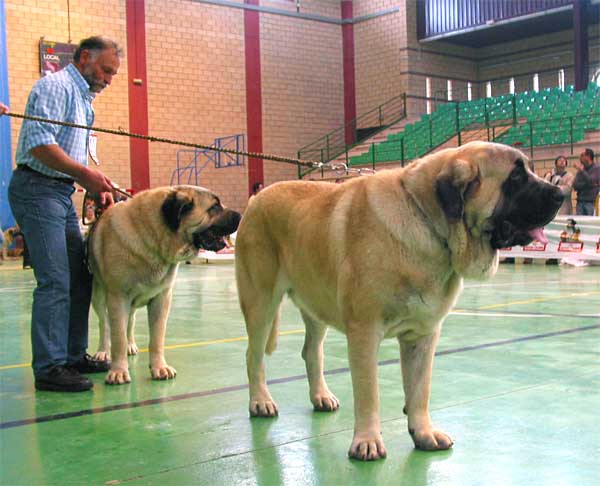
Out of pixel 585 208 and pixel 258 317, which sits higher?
pixel 585 208

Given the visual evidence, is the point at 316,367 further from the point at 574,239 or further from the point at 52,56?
the point at 52,56

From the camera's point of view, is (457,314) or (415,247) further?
(457,314)

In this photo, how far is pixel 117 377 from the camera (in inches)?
186

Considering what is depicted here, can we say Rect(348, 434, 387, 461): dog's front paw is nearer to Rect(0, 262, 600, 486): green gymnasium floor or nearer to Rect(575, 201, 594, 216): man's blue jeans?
Rect(0, 262, 600, 486): green gymnasium floor

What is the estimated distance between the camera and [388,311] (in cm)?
299

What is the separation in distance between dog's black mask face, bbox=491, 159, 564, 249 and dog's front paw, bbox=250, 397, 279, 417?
153cm

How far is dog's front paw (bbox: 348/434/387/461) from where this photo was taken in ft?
9.87

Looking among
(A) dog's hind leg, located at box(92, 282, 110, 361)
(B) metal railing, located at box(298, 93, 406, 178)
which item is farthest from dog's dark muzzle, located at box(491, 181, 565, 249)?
(B) metal railing, located at box(298, 93, 406, 178)

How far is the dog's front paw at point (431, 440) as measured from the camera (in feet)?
10.4

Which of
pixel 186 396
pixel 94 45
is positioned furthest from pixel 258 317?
pixel 94 45

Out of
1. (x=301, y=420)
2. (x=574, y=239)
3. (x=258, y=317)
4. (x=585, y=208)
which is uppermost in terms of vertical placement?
(x=585, y=208)

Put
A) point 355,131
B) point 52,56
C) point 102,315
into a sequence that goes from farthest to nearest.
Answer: point 355,131 < point 52,56 < point 102,315

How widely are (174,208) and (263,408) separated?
1.68 metres

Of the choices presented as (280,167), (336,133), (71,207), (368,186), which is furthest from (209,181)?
(368,186)
